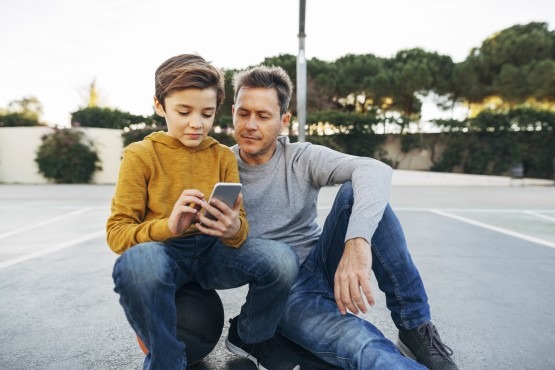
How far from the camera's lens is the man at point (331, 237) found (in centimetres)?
153

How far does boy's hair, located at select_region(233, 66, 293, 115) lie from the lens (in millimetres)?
1960

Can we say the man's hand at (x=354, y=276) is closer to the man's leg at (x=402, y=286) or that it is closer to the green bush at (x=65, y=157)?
the man's leg at (x=402, y=286)

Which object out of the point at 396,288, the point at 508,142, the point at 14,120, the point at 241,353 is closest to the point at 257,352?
the point at 241,353

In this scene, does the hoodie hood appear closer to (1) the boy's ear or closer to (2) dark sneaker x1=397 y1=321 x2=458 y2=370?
(1) the boy's ear

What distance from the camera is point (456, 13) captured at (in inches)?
656

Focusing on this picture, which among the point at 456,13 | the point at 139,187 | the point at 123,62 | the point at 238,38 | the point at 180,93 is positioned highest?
the point at 456,13

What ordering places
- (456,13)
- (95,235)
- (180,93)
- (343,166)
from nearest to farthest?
(180,93) < (343,166) < (95,235) < (456,13)

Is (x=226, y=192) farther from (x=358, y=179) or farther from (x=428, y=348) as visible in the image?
(x=428, y=348)

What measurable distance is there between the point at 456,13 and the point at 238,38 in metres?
9.52

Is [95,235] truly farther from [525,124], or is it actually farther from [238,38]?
[525,124]

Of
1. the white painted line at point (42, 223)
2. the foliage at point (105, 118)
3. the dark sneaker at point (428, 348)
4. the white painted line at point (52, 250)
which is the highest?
the foliage at point (105, 118)

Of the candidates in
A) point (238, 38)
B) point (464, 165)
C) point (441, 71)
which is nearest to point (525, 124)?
point (464, 165)

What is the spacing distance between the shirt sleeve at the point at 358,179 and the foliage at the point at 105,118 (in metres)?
14.6

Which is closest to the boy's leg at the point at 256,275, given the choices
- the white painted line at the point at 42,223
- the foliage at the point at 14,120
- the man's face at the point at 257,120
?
the man's face at the point at 257,120
